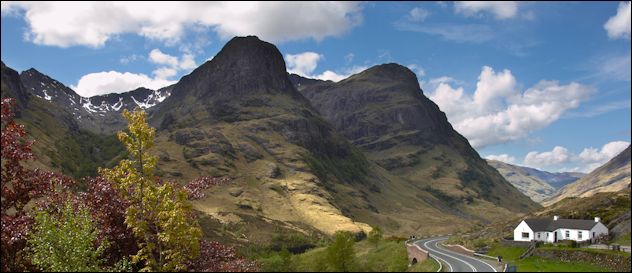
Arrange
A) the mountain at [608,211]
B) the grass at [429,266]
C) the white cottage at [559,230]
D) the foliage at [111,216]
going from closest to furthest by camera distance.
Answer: the foliage at [111,216]
the grass at [429,266]
the mountain at [608,211]
the white cottage at [559,230]

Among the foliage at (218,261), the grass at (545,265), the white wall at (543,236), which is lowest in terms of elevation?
the grass at (545,265)

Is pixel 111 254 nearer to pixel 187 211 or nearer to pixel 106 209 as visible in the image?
pixel 106 209

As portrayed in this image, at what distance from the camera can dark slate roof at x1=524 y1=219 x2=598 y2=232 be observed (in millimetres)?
96688

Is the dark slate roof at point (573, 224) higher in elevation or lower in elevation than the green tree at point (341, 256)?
higher

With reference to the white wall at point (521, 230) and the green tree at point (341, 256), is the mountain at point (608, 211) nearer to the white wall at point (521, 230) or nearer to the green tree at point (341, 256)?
the white wall at point (521, 230)

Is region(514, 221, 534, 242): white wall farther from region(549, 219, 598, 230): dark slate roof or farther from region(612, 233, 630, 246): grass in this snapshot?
region(612, 233, 630, 246): grass

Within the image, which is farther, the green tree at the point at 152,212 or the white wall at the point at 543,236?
the white wall at the point at 543,236

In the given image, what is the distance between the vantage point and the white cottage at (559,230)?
9526 centimetres

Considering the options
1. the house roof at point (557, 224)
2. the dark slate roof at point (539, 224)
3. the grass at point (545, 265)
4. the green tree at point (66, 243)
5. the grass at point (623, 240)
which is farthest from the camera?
the dark slate roof at point (539, 224)

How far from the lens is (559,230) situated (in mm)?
100312

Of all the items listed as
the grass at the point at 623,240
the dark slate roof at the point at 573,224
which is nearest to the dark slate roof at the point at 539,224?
the dark slate roof at the point at 573,224

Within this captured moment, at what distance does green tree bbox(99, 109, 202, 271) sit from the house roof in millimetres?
98948

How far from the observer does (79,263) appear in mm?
17516

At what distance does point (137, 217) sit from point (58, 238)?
113 inches
